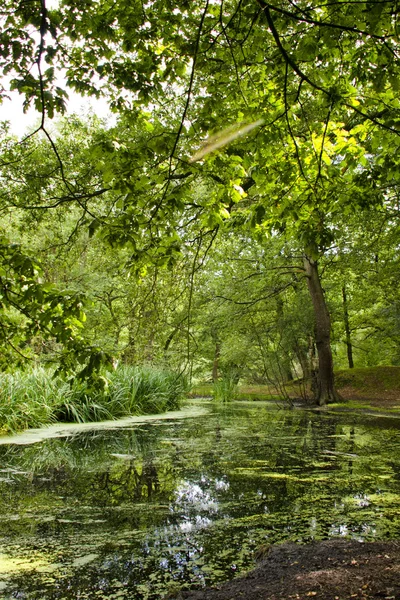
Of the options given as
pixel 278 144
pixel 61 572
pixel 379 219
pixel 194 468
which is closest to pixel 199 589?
pixel 61 572

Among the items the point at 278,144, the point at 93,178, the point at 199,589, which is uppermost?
the point at 93,178

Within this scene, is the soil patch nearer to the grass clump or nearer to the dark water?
the dark water

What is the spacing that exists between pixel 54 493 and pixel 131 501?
0.62 m

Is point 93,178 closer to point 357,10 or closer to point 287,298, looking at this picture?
point 357,10

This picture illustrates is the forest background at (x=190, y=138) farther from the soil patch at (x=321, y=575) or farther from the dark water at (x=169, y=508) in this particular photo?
the soil patch at (x=321, y=575)

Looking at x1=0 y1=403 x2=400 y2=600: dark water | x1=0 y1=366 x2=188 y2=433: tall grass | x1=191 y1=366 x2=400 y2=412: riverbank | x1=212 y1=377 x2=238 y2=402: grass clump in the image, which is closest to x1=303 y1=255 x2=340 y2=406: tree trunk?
x1=191 y1=366 x2=400 y2=412: riverbank

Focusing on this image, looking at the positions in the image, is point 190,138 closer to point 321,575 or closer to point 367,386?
point 321,575

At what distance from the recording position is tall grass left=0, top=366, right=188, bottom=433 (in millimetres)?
6363

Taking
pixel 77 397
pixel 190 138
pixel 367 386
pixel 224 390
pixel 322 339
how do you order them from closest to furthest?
pixel 190 138 → pixel 77 397 → pixel 322 339 → pixel 367 386 → pixel 224 390

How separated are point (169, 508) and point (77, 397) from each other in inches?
217

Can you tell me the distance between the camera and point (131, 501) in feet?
9.70

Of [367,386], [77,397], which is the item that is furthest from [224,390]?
[77,397]

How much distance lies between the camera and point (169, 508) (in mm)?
2797

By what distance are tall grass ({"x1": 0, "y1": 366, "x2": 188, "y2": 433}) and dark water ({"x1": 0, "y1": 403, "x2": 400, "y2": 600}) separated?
1124 mm
